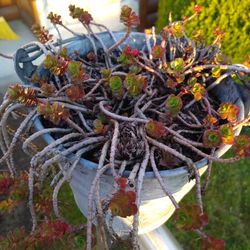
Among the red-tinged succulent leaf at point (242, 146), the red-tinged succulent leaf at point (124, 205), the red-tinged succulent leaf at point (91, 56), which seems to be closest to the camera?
the red-tinged succulent leaf at point (124, 205)

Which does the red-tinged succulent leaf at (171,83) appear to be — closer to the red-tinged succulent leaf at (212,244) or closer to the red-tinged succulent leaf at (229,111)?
the red-tinged succulent leaf at (229,111)

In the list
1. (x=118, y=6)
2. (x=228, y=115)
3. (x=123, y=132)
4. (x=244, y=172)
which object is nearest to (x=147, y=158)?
(x=123, y=132)

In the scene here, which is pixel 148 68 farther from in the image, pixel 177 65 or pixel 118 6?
pixel 118 6

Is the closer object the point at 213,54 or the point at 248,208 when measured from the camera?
the point at 213,54

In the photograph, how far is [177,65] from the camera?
935 mm

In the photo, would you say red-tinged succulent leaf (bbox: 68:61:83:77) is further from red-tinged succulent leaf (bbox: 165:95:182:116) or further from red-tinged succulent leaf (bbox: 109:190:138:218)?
red-tinged succulent leaf (bbox: 109:190:138:218)

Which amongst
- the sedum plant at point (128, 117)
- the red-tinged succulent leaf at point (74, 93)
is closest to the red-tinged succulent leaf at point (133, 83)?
the sedum plant at point (128, 117)

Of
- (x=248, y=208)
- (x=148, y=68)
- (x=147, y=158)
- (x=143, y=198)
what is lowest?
(x=248, y=208)

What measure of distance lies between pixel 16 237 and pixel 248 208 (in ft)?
3.77

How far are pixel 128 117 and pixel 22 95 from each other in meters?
0.24

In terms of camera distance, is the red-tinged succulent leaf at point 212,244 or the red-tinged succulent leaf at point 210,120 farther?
the red-tinged succulent leaf at point 210,120

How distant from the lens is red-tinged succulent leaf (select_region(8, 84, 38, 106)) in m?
0.83

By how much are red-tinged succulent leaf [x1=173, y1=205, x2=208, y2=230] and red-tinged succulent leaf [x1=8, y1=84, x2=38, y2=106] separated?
38cm

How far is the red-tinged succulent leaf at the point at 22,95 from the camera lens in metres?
0.83
